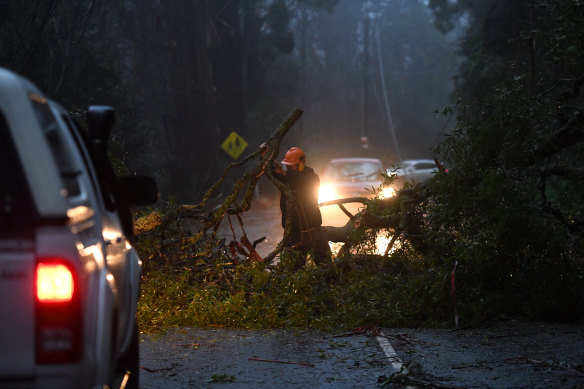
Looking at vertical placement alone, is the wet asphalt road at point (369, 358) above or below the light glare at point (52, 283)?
below

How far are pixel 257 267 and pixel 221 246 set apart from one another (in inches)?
25.6

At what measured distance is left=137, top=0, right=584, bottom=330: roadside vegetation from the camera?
880 cm

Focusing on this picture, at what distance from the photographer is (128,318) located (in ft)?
15.0

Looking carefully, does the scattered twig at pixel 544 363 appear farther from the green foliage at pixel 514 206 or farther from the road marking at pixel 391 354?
the green foliage at pixel 514 206

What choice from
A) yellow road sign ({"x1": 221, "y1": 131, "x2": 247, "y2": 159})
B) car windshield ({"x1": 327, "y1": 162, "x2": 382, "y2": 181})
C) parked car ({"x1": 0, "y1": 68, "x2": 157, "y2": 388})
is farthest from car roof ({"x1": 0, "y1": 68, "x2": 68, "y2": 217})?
yellow road sign ({"x1": 221, "y1": 131, "x2": 247, "y2": 159})

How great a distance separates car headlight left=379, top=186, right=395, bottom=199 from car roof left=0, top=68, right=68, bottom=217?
8.00 m

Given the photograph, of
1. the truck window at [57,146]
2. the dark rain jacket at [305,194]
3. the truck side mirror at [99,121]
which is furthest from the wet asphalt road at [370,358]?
the dark rain jacket at [305,194]

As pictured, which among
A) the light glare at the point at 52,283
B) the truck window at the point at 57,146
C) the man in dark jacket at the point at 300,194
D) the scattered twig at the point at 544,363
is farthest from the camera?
the man in dark jacket at the point at 300,194

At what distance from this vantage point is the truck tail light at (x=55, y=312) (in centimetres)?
278

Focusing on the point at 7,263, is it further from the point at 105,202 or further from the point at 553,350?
the point at 553,350

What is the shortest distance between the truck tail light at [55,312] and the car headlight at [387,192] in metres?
8.18

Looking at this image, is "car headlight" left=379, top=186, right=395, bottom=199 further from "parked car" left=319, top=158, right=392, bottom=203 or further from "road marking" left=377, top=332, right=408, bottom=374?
"parked car" left=319, top=158, right=392, bottom=203

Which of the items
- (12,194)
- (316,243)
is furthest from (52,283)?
(316,243)

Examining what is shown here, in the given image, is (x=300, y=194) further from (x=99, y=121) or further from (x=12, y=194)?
(x=12, y=194)
